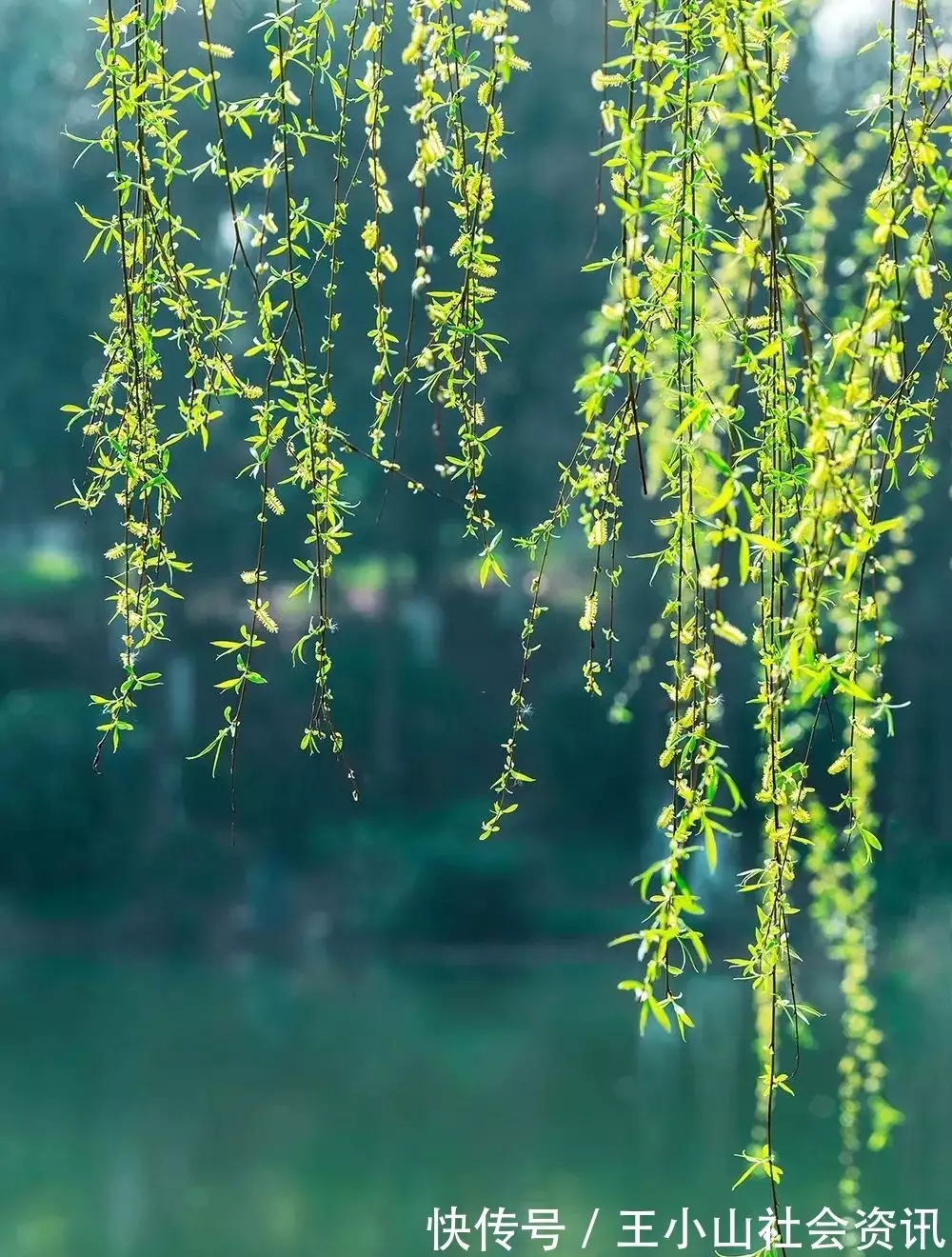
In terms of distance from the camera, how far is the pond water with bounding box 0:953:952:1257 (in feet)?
12.7

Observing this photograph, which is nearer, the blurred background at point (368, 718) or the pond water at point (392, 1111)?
the pond water at point (392, 1111)

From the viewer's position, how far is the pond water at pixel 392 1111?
3883mm

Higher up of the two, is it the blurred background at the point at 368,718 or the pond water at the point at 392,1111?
the blurred background at the point at 368,718

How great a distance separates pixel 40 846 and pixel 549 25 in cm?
458

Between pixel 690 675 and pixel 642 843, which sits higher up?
pixel 642 843

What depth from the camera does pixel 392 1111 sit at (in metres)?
4.64

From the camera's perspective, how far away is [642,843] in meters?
6.86

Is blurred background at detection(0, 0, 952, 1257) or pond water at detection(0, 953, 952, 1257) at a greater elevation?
blurred background at detection(0, 0, 952, 1257)

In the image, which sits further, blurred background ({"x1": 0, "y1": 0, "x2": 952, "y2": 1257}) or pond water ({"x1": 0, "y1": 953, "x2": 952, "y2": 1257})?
blurred background ({"x1": 0, "y1": 0, "x2": 952, "y2": 1257})

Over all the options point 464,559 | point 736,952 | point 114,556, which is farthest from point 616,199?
point 464,559

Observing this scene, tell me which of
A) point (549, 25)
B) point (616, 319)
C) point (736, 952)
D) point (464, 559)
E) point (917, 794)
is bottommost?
point (616, 319)

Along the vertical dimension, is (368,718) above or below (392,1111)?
above

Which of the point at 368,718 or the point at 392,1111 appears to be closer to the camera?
the point at 392,1111

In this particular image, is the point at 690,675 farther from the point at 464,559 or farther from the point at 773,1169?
the point at 464,559
